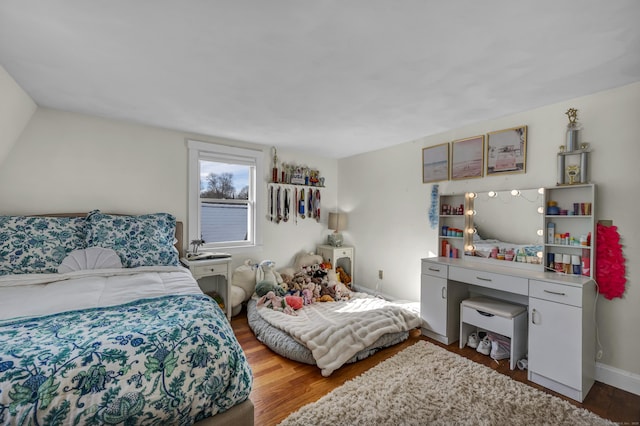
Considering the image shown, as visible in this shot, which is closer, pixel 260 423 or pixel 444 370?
pixel 260 423

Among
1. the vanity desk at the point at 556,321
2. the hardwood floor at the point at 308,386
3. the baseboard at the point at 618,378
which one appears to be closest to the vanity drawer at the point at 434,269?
the vanity desk at the point at 556,321

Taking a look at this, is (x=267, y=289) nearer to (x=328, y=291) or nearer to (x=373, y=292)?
(x=328, y=291)

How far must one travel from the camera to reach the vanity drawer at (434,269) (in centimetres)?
280

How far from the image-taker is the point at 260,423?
1716 millimetres

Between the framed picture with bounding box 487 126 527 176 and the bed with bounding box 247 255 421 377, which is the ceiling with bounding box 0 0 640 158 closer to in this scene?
the framed picture with bounding box 487 126 527 176

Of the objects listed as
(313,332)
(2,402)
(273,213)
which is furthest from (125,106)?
(313,332)

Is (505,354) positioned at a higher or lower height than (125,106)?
lower

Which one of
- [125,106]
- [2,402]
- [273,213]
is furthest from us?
[273,213]

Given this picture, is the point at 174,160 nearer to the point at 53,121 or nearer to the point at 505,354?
the point at 53,121

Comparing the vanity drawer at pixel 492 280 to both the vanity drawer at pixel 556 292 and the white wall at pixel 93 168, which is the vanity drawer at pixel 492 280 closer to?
the vanity drawer at pixel 556 292

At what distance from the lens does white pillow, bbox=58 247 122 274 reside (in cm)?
222

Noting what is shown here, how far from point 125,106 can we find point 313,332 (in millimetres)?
2767

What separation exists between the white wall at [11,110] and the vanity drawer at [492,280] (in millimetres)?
4034

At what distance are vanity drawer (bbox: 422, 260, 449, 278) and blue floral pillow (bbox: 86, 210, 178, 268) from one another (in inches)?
101
